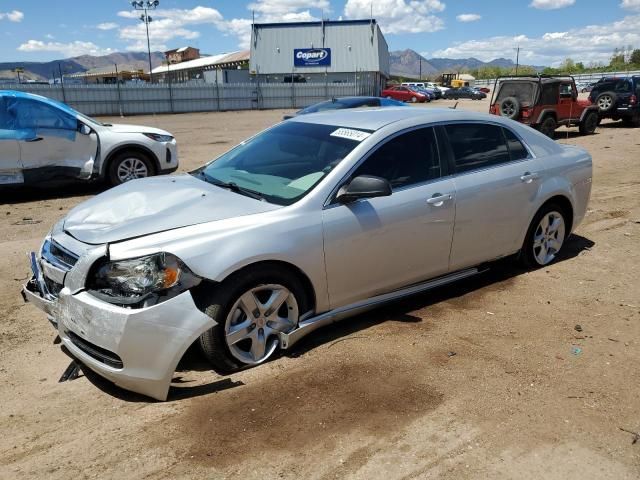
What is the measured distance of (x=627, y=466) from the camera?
2.76 metres

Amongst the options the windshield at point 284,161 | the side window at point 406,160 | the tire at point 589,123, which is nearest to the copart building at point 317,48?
the tire at point 589,123

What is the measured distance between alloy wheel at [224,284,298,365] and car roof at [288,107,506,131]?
4.91ft

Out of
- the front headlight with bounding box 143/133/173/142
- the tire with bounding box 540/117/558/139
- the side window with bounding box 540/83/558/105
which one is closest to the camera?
the front headlight with bounding box 143/133/173/142

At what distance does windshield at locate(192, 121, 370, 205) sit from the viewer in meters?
4.02

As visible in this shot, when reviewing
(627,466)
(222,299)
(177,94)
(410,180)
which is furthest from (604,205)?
(177,94)

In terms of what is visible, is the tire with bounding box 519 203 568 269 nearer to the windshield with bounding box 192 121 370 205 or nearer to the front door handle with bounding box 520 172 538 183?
the front door handle with bounding box 520 172 538 183

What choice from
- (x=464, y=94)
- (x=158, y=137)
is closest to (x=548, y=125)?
(x=158, y=137)

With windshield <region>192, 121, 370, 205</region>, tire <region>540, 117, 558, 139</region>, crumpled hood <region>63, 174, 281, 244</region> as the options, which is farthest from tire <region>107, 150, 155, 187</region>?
tire <region>540, 117, 558, 139</region>

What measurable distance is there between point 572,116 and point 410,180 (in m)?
15.8

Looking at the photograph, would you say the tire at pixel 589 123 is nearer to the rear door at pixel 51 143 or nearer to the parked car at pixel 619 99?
the parked car at pixel 619 99

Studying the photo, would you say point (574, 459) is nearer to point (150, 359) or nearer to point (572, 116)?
point (150, 359)

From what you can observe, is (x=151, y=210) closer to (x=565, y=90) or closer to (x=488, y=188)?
(x=488, y=188)

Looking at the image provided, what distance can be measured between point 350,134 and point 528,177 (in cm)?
180

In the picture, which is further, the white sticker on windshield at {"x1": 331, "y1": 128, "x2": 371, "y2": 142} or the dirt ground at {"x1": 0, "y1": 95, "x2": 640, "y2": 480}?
the white sticker on windshield at {"x1": 331, "y1": 128, "x2": 371, "y2": 142}
